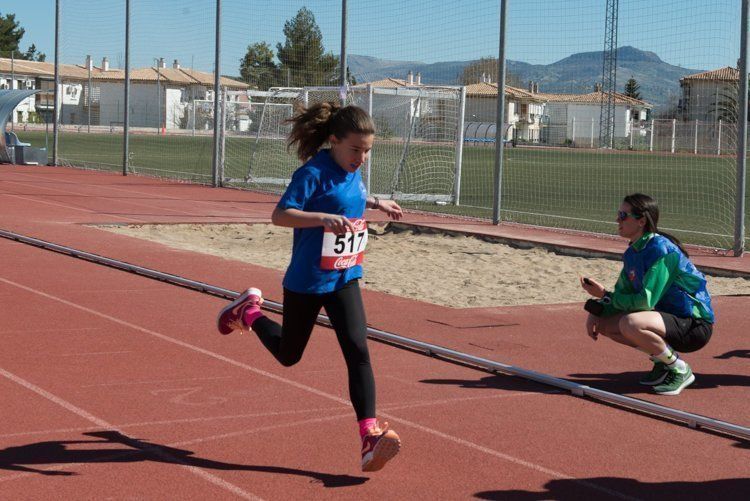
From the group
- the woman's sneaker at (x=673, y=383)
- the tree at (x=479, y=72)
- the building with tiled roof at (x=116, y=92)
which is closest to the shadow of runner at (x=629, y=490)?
the woman's sneaker at (x=673, y=383)

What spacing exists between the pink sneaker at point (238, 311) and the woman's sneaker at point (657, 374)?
284cm

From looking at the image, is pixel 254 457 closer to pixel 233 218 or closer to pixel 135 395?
pixel 135 395

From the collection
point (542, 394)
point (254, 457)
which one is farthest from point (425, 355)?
point (254, 457)

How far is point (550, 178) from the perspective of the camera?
3538 centimetres

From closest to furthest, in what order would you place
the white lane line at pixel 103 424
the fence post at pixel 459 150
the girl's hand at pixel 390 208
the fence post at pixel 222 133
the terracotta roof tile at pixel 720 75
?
the white lane line at pixel 103 424
the girl's hand at pixel 390 208
the terracotta roof tile at pixel 720 75
the fence post at pixel 459 150
the fence post at pixel 222 133

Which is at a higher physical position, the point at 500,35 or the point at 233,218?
the point at 500,35

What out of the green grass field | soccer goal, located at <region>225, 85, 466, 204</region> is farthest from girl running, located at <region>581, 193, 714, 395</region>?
soccer goal, located at <region>225, 85, 466, 204</region>

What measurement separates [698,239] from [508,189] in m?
12.4

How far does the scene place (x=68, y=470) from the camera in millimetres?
5410

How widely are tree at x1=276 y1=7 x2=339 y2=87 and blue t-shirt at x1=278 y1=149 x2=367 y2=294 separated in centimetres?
2108

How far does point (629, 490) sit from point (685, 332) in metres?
2.45

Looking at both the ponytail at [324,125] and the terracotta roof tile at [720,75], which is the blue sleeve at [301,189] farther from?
the terracotta roof tile at [720,75]

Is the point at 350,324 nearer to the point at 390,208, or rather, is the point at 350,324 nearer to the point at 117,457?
the point at 390,208

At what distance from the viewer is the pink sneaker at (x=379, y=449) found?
5.29 meters
